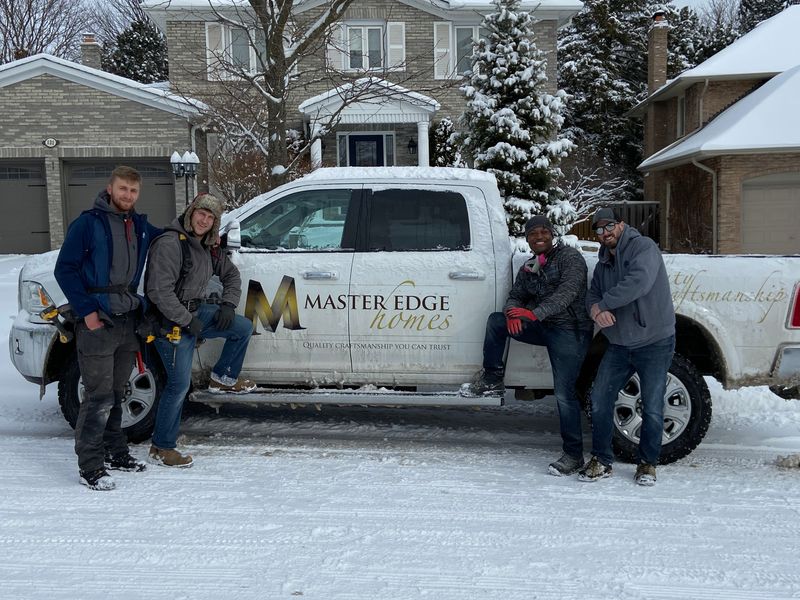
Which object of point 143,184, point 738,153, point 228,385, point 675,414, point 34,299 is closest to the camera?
point 675,414

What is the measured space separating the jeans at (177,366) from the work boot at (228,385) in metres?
0.34

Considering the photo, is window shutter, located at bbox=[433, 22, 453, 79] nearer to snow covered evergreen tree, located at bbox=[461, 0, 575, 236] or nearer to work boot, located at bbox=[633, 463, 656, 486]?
snow covered evergreen tree, located at bbox=[461, 0, 575, 236]

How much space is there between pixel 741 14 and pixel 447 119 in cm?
3066

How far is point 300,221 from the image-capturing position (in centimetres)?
607

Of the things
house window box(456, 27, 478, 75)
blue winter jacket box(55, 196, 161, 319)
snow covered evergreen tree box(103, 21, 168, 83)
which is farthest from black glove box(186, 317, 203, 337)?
snow covered evergreen tree box(103, 21, 168, 83)

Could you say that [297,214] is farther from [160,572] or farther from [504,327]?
[160,572]

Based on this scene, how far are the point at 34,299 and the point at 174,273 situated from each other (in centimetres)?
152

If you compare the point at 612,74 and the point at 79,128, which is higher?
the point at 612,74

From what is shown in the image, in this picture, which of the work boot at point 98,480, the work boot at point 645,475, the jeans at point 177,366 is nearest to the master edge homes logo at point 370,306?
the jeans at point 177,366

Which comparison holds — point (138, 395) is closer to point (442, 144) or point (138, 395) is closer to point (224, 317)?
point (224, 317)

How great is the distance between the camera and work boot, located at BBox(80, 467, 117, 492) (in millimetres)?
4992

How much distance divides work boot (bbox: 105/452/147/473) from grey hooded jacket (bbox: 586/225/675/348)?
129 inches

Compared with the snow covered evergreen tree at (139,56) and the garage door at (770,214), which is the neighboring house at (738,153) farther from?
the snow covered evergreen tree at (139,56)


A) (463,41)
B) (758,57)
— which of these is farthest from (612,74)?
→ (758,57)
